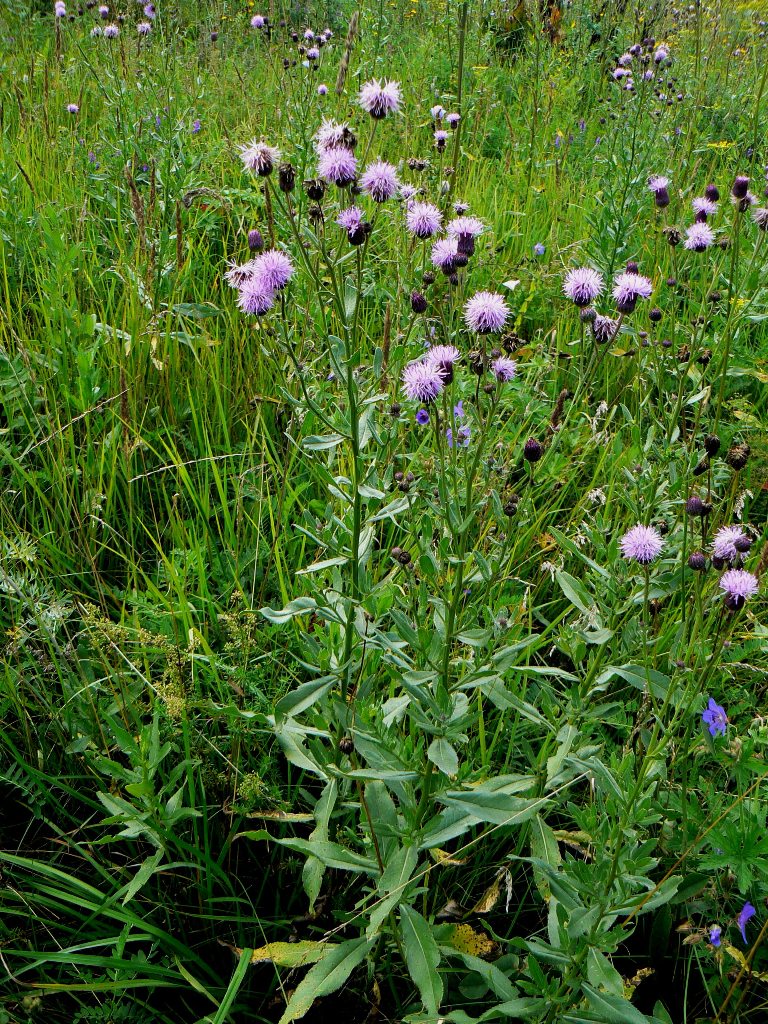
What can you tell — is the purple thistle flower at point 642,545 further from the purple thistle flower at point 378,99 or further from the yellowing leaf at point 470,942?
the purple thistle flower at point 378,99

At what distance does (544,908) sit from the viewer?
5.36 feet

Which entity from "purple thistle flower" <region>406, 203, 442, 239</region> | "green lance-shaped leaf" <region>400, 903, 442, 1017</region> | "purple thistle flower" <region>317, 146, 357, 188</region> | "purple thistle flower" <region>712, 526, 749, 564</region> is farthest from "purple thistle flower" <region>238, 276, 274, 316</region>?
"green lance-shaped leaf" <region>400, 903, 442, 1017</region>

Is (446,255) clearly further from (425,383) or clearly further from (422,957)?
(422,957)

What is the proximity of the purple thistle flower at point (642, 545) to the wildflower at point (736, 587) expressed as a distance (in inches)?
6.2

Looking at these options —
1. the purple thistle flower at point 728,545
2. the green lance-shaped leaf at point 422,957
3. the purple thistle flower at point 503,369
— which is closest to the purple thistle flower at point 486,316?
the purple thistle flower at point 503,369

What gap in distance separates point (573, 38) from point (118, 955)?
658cm

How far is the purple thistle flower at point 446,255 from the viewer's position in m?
1.76

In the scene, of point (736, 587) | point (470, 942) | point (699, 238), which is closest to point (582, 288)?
point (699, 238)

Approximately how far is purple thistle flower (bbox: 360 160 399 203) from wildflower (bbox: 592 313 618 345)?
0.62m

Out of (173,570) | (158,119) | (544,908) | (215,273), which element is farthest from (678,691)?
(158,119)

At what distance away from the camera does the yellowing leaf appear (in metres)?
1.48

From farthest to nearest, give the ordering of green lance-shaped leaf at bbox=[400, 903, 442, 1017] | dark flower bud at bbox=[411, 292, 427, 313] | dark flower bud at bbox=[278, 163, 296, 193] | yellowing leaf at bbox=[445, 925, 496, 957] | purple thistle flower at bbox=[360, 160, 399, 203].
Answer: dark flower bud at bbox=[411, 292, 427, 313] < purple thistle flower at bbox=[360, 160, 399, 203] < dark flower bud at bbox=[278, 163, 296, 193] < yellowing leaf at bbox=[445, 925, 496, 957] < green lance-shaped leaf at bbox=[400, 903, 442, 1017]

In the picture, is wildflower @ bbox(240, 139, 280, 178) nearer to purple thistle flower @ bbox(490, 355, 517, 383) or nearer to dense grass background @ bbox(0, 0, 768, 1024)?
dense grass background @ bbox(0, 0, 768, 1024)

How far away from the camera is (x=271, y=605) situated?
2.09 m
